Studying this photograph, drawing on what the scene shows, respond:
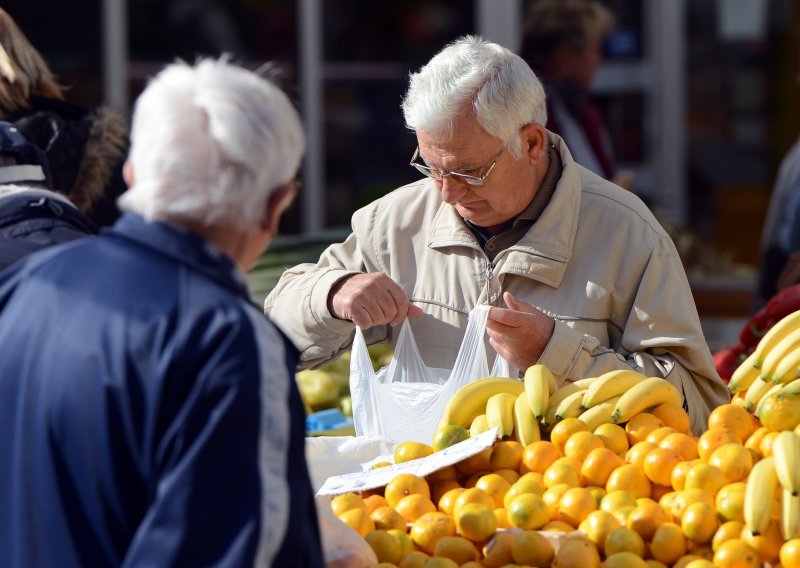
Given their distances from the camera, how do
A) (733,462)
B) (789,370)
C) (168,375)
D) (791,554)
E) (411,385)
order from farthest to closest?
(411,385) < (789,370) < (733,462) < (791,554) < (168,375)

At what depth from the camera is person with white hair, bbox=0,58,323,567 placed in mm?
1532

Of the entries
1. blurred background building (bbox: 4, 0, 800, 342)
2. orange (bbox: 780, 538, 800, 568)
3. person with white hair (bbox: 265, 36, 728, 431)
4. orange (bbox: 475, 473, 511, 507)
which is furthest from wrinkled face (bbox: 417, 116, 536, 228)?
blurred background building (bbox: 4, 0, 800, 342)

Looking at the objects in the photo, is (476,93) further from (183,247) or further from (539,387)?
(183,247)

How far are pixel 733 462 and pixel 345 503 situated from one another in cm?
73

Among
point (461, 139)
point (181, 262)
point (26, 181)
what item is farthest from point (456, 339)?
point (181, 262)

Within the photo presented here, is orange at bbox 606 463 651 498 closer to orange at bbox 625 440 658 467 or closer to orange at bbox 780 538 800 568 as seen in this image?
orange at bbox 625 440 658 467

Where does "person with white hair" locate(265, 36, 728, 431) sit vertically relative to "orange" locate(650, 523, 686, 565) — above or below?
above

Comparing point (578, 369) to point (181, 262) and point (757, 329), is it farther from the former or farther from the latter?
point (181, 262)

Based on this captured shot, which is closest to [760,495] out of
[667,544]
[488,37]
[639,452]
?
[667,544]

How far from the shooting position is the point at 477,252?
300cm

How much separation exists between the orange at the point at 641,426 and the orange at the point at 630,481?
0.16 meters

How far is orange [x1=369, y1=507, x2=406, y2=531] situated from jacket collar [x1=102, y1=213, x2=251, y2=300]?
76 cm

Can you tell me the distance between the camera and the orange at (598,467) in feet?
7.83

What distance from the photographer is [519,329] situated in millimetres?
2738
